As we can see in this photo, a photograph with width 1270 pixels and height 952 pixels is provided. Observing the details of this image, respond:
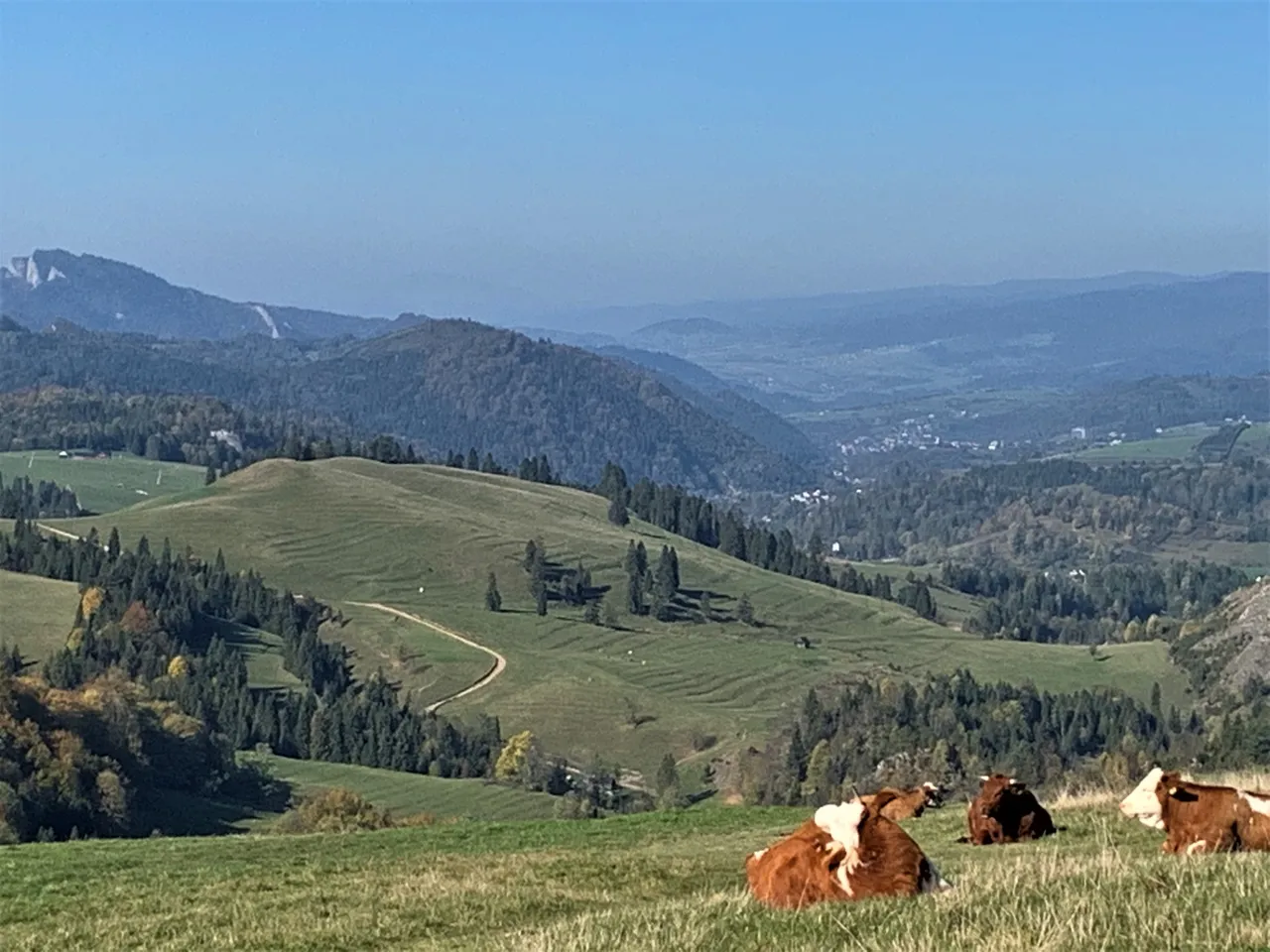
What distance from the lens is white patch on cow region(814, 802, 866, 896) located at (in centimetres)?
1250

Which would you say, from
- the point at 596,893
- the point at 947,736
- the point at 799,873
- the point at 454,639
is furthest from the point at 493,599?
the point at 799,873

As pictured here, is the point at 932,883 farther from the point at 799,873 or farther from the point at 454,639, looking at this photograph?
the point at 454,639

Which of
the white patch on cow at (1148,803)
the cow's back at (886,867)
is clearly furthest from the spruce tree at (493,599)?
the cow's back at (886,867)

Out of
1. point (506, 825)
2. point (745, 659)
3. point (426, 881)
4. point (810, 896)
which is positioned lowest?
point (745, 659)

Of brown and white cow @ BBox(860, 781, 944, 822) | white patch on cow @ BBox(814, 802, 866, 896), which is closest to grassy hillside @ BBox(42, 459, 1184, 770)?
brown and white cow @ BBox(860, 781, 944, 822)

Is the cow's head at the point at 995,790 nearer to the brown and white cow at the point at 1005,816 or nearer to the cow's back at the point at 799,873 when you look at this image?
the brown and white cow at the point at 1005,816

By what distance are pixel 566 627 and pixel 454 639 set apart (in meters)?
13.8

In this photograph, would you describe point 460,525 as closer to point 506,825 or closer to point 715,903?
point 506,825

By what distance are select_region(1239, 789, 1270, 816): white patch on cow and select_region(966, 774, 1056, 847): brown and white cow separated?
3371mm

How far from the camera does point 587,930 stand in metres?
10.6

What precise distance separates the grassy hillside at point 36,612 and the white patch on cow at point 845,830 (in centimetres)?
11517

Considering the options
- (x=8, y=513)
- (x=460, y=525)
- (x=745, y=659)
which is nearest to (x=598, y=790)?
(x=745, y=659)

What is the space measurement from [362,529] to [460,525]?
33.8 feet

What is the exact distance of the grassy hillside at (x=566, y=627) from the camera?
122438mm
